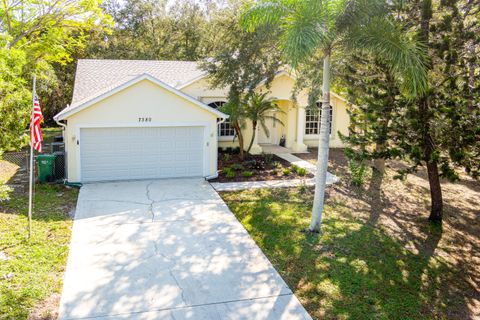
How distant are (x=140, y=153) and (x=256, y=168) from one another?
16.2ft

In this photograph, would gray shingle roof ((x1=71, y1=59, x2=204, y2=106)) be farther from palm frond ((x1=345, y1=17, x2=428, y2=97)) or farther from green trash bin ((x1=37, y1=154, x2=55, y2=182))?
palm frond ((x1=345, y1=17, x2=428, y2=97))

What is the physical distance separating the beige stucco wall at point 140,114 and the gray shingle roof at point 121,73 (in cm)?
336

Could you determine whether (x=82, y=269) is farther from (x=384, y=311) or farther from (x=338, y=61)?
(x=338, y=61)

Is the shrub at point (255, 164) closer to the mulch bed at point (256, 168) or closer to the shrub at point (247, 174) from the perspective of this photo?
the mulch bed at point (256, 168)

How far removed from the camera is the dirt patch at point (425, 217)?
899 centimetres

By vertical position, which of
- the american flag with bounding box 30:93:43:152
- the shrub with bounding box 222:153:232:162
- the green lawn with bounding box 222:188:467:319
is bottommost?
the green lawn with bounding box 222:188:467:319

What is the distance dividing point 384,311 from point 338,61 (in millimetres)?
8413

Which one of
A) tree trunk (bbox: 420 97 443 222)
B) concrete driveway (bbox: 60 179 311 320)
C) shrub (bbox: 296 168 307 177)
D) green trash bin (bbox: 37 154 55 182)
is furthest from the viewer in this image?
shrub (bbox: 296 168 307 177)

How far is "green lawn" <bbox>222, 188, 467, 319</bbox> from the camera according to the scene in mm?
7328

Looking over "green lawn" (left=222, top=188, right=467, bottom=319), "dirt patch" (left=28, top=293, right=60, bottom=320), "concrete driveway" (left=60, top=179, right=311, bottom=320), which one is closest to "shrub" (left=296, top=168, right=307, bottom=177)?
"green lawn" (left=222, top=188, right=467, bottom=319)

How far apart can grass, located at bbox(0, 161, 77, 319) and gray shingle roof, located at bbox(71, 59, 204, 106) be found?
712 centimetres

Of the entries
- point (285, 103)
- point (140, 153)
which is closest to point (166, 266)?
point (140, 153)

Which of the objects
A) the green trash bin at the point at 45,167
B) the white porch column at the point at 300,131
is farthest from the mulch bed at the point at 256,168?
the green trash bin at the point at 45,167

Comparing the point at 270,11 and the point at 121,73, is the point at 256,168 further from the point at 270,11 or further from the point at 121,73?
the point at 270,11
